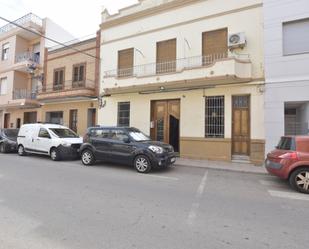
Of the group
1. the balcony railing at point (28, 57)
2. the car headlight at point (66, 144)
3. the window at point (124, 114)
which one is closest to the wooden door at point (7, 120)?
the balcony railing at point (28, 57)

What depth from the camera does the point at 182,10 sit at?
508 inches

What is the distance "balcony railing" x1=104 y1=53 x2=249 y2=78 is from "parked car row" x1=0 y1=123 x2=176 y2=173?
4.68 meters

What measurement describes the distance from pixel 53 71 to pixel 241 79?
50.3 feet

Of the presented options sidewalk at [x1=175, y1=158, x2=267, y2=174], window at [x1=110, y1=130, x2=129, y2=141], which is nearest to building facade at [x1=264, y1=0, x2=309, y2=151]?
sidewalk at [x1=175, y1=158, x2=267, y2=174]

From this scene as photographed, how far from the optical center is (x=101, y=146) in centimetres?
987

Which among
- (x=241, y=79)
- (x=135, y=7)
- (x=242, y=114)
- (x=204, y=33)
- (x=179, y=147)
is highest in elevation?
(x=135, y=7)

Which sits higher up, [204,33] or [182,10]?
[182,10]

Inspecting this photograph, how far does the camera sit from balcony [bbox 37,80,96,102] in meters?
15.7

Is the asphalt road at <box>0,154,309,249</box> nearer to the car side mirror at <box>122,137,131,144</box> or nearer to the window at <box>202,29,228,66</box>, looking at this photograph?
the car side mirror at <box>122,137,131,144</box>

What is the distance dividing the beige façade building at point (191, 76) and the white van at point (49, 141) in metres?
3.68

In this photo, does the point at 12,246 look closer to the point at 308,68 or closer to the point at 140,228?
the point at 140,228

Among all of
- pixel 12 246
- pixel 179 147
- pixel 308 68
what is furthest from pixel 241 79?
pixel 12 246

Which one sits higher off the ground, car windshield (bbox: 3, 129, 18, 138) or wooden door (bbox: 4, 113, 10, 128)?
wooden door (bbox: 4, 113, 10, 128)

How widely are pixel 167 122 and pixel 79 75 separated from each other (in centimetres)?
854
